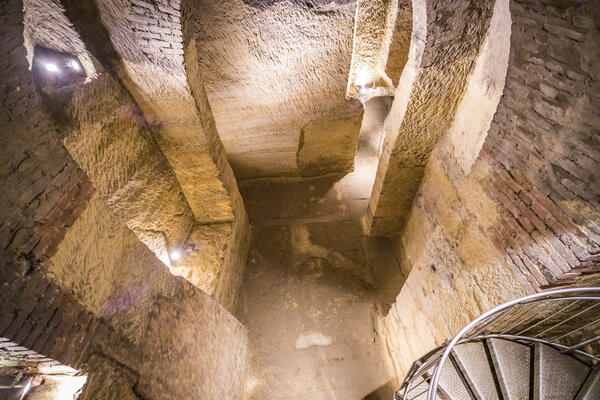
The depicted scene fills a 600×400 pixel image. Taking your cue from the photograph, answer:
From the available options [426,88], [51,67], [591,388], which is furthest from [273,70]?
[591,388]

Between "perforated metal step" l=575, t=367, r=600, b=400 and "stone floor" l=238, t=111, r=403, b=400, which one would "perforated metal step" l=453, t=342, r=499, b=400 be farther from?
"stone floor" l=238, t=111, r=403, b=400

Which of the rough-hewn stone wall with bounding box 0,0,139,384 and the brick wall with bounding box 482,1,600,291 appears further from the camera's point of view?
the brick wall with bounding box 482,1,600,291

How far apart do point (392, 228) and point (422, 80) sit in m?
2.51

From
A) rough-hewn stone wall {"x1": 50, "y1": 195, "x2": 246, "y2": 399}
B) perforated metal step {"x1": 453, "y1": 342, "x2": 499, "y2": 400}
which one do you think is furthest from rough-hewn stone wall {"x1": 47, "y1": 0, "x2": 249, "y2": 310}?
perforated metal step {"x1": 453, "y1": 342, "x2": 499, "y2": 400}

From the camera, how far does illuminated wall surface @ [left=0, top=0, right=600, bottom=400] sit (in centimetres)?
154

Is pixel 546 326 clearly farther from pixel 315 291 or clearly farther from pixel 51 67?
pixel 51 67

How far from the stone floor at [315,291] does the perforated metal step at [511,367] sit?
5.69ft

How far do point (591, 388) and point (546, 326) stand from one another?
411 millimetres

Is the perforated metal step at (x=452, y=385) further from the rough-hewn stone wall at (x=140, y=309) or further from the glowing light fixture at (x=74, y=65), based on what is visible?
the glowing light fixture at (x=74, y=65)

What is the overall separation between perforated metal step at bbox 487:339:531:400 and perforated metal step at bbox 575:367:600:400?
0.26 meters

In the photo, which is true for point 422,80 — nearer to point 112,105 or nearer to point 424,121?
point 424,121

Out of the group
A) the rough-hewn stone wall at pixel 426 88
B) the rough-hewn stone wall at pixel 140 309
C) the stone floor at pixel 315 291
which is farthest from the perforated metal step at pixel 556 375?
the rough-hewn stone wall at pixel 140 309

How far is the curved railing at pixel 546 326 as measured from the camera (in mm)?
1800

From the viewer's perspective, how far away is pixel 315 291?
13.6ft
